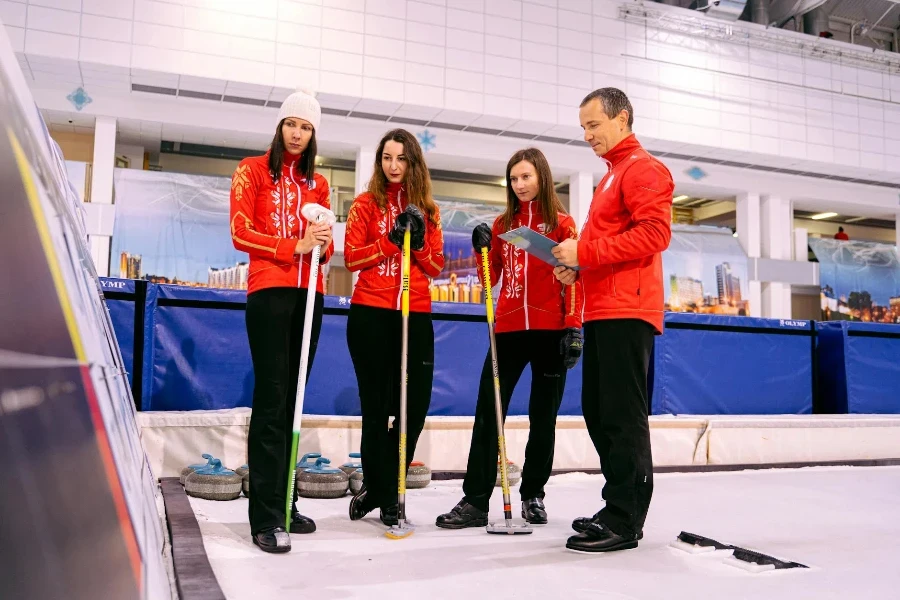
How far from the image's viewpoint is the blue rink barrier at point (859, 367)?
4.86m

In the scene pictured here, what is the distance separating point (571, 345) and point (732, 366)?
2633 mm

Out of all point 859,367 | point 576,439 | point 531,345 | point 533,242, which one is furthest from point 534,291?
point 859,367

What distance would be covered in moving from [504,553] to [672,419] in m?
2.28

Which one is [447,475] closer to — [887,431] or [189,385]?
[189,385]

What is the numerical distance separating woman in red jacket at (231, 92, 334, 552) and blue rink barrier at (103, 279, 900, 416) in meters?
1.32

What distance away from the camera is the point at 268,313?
7.09 ft

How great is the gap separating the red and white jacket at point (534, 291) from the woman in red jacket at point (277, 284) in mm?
683

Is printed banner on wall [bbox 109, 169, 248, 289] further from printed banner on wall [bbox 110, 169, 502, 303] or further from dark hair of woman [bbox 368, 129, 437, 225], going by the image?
dark hair of woman [bbox 368, 129, 437, 225]

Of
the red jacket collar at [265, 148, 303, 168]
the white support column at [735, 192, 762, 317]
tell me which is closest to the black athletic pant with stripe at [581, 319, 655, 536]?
the red jacket collar at [265, 148, 303, 168]

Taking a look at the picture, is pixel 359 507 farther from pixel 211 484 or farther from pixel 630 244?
pixel 630 244

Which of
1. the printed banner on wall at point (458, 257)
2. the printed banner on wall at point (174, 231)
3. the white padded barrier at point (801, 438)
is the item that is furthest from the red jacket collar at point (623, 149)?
the printed banner on wall at point (458, 257)

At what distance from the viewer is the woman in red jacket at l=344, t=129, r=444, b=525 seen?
2465 millimetres

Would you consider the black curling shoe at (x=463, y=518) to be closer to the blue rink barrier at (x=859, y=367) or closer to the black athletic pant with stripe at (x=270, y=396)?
the black athletic pant with stripe at (x=270, y=396)

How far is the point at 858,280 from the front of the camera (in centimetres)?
1008
